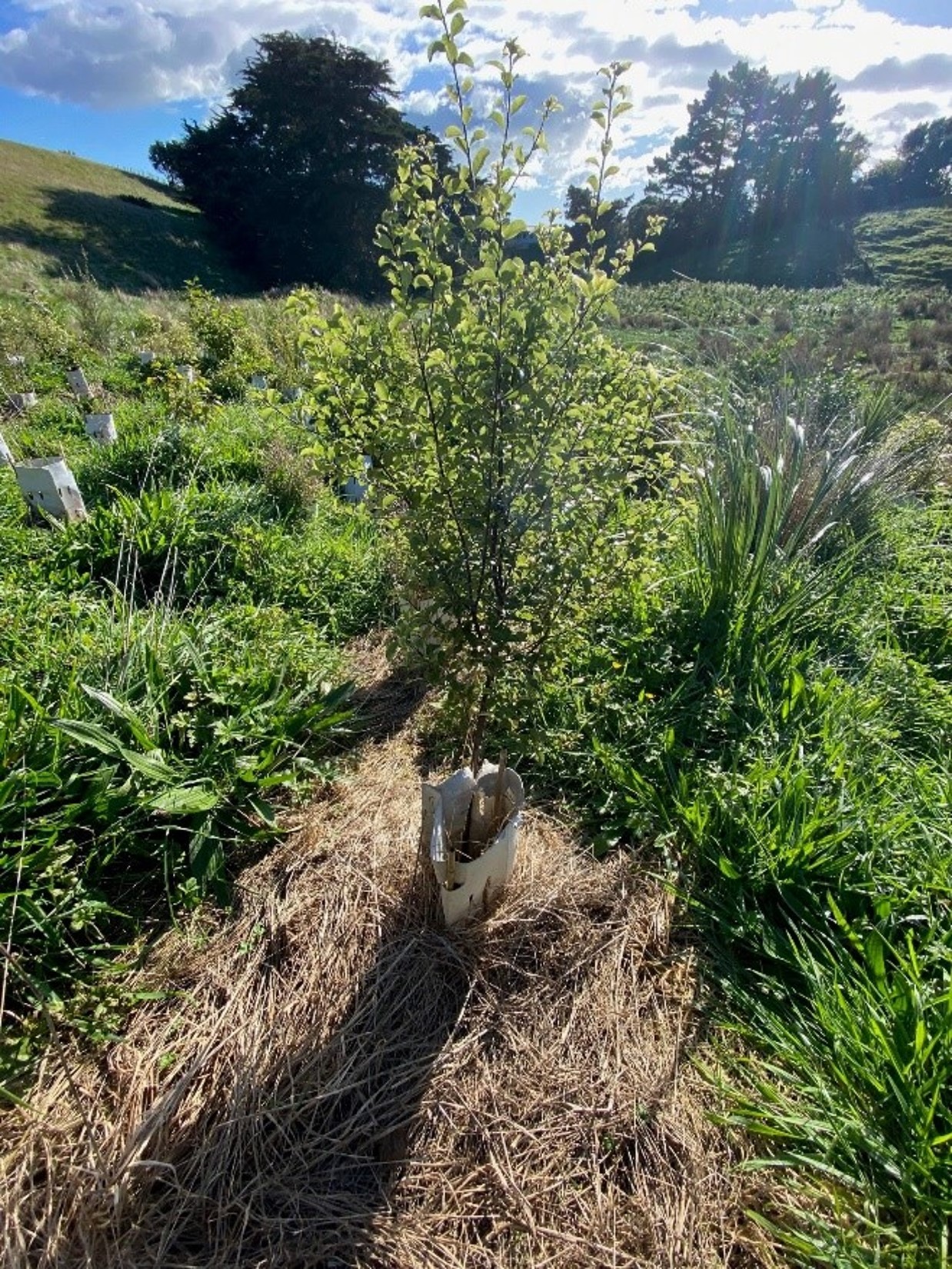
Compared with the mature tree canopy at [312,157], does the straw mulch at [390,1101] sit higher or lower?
lower

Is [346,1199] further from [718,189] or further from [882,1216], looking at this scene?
[718,189]

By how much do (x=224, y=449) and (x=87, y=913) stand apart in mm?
3759

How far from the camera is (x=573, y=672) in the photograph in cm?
280

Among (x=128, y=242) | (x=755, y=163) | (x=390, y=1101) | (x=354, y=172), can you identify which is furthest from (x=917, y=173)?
(x=390, y=1101)

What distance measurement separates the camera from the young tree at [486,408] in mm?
1165

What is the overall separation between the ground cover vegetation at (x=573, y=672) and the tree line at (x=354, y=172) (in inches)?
942

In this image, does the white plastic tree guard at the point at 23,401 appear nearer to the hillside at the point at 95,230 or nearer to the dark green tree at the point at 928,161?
the hillside at the point at 95,230

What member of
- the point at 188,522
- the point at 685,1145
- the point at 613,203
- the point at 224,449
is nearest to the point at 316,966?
the point at 685,1145

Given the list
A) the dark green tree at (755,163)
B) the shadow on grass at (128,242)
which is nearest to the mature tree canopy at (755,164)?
the dark green tree at (755,163)

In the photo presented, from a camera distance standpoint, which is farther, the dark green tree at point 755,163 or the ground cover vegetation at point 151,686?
the dark green tree at point 755,163

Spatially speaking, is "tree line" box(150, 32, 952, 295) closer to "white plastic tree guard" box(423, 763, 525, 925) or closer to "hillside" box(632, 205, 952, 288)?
"hillside" box(632, 205, 952, 288)

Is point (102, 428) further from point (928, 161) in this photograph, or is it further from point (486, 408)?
point (928, 161)

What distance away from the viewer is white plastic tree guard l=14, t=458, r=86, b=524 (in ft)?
11.1

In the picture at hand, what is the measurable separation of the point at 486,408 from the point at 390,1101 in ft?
5.49
